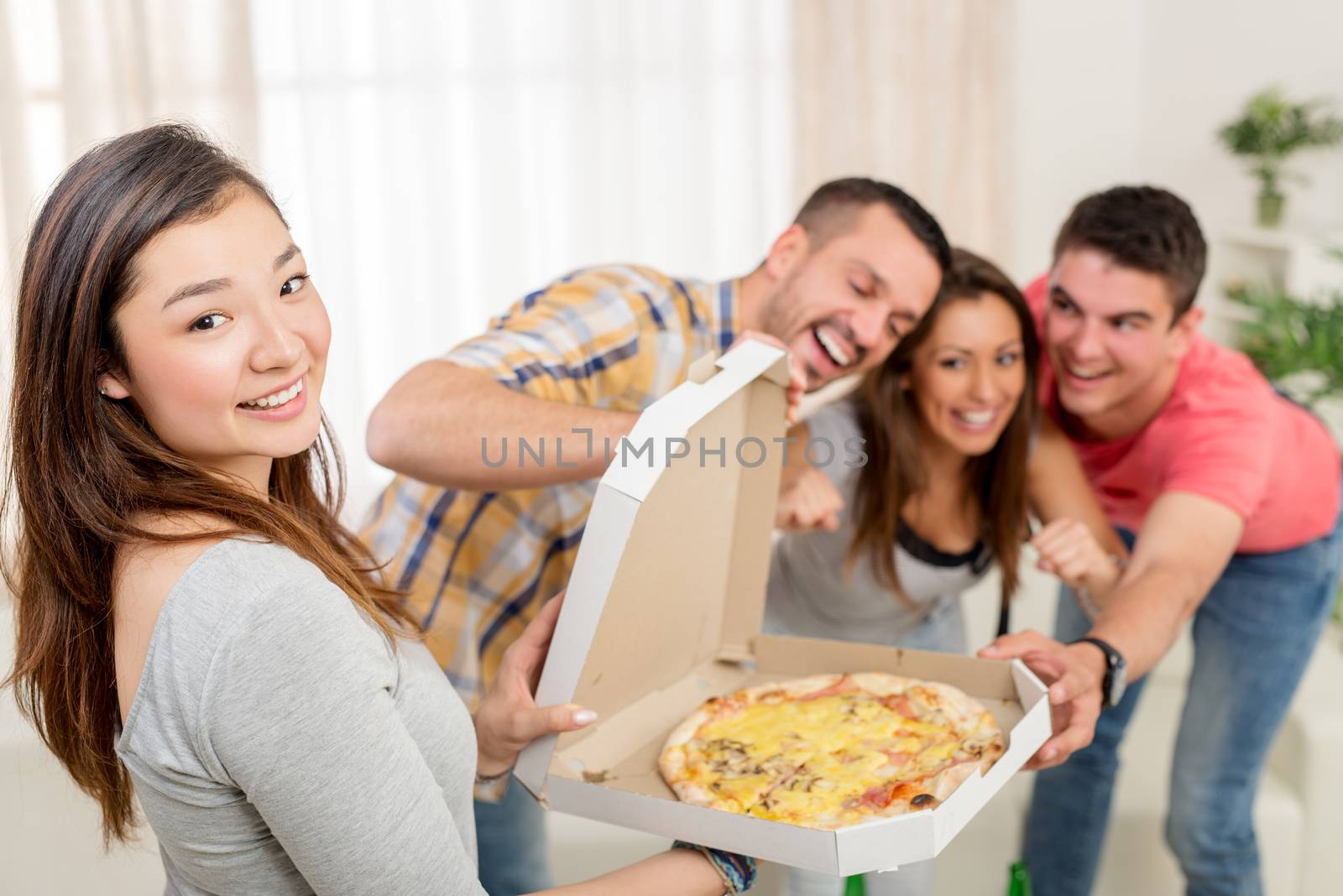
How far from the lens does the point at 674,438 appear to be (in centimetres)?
101

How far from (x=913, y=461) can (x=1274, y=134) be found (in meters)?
2.31

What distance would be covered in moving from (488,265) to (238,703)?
3351mm

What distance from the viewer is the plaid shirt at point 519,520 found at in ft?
5.06

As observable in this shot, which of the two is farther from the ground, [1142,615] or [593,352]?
[593,352]

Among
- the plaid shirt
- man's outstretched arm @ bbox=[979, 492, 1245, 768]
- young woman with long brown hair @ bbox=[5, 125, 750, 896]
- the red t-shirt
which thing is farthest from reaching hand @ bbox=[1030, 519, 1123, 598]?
young woman with long brown hair @ bbox=[5, 125, 750, 896]

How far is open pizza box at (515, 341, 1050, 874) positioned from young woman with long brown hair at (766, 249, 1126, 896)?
13.4 inches

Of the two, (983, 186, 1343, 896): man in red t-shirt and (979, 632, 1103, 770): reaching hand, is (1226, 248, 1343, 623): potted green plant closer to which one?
(983, 186, 1343, 896): man in red t-shirt

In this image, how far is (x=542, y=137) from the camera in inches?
156

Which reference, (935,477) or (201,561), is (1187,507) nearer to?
(935,477)

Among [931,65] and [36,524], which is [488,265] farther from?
[36,524]

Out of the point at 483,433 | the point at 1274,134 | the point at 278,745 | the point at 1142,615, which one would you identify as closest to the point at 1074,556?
the point at 1142,615

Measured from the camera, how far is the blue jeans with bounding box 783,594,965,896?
1672 mm

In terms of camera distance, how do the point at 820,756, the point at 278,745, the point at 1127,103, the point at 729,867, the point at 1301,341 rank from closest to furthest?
the point at 278,745 → the point at 729,867 → the point at 820,756 → the point at 1301,341 → the point at 1127,103

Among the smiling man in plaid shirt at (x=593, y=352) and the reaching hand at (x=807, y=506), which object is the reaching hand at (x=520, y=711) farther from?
the reaching hand at (x=807, y=506)
